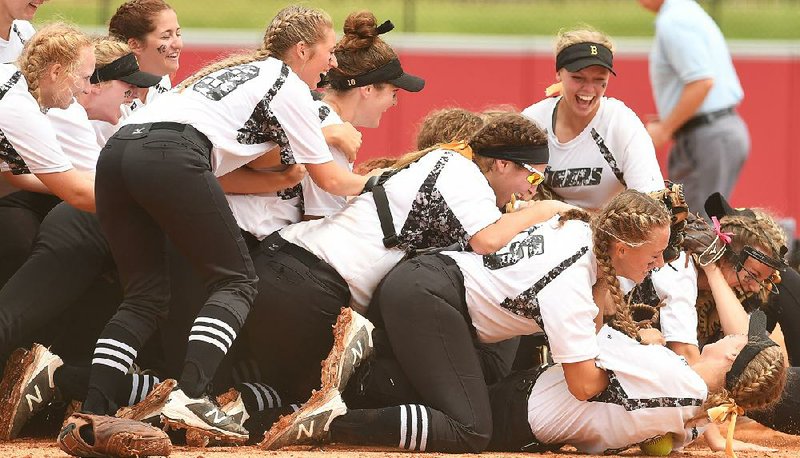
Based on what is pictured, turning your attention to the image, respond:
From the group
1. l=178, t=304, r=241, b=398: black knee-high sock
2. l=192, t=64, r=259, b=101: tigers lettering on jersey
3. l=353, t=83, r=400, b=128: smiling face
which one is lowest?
l=178, t=304, r=241, b=398: black knee-high sock

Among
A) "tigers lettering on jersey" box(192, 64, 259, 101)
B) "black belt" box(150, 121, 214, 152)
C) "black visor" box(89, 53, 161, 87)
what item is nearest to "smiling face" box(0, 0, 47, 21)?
"black visor" box(89, 53, 161, 87)

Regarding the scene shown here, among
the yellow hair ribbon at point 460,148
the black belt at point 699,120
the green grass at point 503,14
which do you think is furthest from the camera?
the green grass at point 503,14

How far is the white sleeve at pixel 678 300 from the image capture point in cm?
564

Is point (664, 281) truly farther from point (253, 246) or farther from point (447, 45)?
point (447, 45)

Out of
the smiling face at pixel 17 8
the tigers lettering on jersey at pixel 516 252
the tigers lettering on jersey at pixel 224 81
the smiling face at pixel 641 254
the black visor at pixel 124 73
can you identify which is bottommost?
the tigers lettering on jersey at pixel 516 252

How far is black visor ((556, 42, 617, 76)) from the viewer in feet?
20.4

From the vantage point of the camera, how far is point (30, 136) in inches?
206

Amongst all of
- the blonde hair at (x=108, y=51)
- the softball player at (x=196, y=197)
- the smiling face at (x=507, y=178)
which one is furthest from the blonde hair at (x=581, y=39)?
the blonde hair at (x=108, y=51)

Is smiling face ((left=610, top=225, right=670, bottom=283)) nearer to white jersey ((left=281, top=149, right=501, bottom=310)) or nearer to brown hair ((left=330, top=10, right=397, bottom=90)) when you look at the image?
white jersey ((left=281, top=149, right=501, bottom=310))

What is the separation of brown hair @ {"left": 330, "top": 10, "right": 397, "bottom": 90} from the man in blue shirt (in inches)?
105

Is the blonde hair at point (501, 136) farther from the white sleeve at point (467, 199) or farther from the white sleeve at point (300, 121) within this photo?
the white sleeve at point (300, 121)

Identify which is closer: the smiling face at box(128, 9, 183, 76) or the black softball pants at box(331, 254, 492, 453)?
the black softball pants at box(331, 254, 492, 453)

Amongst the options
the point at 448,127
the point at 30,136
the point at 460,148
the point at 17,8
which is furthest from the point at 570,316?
the point at 17,8

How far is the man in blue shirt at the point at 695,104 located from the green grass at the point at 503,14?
662cm
